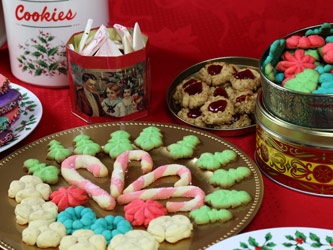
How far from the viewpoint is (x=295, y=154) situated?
0.98 meters

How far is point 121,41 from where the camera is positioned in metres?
1.21

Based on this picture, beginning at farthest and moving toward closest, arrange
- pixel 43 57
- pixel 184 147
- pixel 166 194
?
1. pixel 43 57
2. pixel 184 147
3. pixel 166 194

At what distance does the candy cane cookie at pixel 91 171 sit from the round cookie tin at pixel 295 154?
0.25 metres

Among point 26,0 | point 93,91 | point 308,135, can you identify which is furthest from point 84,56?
point 308,135

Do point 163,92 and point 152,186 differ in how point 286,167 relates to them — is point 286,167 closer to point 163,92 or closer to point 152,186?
point 152,186

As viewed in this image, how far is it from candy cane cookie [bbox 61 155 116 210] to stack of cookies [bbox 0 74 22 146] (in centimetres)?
12

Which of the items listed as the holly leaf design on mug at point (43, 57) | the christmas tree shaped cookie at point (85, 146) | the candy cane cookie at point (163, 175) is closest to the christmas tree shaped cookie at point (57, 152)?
the christmas tree shaped cookie at point (85, 146)

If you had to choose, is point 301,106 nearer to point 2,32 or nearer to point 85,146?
point 85,146

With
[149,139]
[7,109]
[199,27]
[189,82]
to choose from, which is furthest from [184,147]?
[199,27]

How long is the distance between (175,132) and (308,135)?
0.26m

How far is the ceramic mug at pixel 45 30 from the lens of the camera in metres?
1.23

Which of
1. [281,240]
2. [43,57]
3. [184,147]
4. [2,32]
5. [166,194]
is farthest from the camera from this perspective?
[2,32]

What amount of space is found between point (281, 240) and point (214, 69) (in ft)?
1.46

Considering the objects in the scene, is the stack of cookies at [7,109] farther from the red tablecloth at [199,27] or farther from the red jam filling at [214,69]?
the red jam filling at [214,69]
